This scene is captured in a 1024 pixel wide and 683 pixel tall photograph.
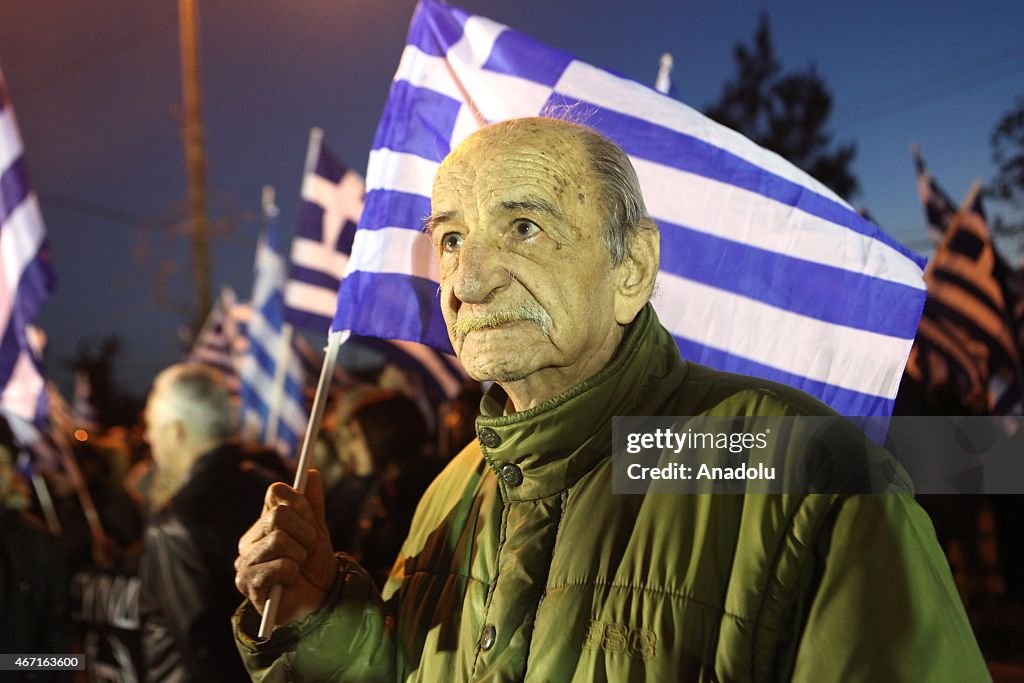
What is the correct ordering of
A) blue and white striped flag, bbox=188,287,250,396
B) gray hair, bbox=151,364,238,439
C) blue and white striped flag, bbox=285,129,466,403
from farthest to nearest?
blue and white striped flag, bbox=188,287,250,396 → blue and white striped flag, bbox=285,129,466,403 → gray hair, bbox=151,364,238,439

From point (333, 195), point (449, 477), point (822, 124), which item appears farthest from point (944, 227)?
point (822, 124)

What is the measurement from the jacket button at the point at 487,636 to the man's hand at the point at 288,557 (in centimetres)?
54

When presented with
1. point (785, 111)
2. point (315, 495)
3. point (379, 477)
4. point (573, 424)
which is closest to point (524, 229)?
point (573, 424)

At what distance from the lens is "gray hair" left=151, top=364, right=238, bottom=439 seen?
503 centimetres

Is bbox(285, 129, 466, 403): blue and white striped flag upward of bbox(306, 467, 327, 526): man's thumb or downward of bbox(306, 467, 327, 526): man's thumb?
upward

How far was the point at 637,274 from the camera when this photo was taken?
2.22m

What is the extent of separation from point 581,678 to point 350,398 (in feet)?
17.9

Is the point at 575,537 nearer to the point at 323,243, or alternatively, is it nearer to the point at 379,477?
the point at 379,477

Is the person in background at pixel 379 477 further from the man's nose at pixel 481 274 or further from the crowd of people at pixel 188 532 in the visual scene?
the man's nose at pixel 481 274

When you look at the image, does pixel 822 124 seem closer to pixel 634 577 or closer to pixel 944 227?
pixel 944 227

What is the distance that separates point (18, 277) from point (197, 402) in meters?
1.31

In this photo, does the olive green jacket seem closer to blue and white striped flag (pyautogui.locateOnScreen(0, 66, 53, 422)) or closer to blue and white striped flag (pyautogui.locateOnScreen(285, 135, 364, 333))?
blue and white striped flag (pyautogui.locateOnScreen(0, 66, 53, 422))

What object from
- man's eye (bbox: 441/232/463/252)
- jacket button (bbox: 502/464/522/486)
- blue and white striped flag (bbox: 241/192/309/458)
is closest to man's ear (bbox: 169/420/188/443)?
man's eye (bbox: 441/232/463/252)

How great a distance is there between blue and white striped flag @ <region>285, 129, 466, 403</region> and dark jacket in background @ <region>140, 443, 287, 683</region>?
198 centimetres
